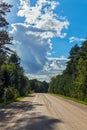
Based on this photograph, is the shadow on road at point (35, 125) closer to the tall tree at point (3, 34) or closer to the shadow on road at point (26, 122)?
the shadow on road at point (26, 122)

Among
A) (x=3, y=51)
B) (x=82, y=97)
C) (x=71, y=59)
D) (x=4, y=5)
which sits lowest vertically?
(x=82, y=97)

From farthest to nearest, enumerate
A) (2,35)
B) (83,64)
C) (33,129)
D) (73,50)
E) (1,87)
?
1. (73,50)
2. (83,64)
3. (1,87)
4. (2,35)
5. (33,129)

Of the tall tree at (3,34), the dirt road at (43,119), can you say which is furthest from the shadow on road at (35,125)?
the tall tree at (3,34)

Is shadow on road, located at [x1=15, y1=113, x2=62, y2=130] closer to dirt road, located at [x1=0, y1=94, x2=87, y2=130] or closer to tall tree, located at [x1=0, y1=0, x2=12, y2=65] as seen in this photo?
dirt road, located at [x1=0, y1=94, x2=87, y2=130]

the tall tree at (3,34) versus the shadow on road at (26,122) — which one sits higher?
the tall tree at (3,34)

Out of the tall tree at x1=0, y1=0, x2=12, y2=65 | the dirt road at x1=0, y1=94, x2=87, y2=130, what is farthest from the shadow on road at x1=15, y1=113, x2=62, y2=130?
the tall tree at x1=0, y1=0, x2=12, y2=65

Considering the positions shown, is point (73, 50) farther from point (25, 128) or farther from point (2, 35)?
point (25, 128)

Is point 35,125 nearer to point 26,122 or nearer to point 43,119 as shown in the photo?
point 26,122

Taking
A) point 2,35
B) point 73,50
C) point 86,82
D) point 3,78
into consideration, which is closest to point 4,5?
point 2,35

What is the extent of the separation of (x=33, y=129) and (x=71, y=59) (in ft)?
315

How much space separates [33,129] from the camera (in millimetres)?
14391

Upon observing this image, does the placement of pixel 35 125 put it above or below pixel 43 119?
below

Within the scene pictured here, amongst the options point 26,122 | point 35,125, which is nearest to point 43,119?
point 26,122

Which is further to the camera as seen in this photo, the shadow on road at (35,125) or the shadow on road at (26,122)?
the shadow on road at (26,122)
